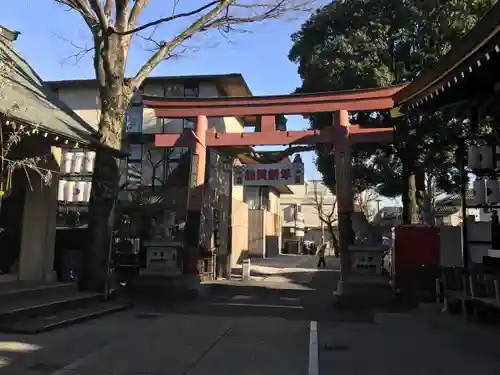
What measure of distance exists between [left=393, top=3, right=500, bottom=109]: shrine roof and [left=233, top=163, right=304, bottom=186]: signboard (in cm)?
696

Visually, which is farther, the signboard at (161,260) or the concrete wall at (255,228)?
the concrete wall at (255,228)

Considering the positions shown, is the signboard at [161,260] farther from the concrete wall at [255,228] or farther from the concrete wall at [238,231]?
the concrete wall at [255,228]

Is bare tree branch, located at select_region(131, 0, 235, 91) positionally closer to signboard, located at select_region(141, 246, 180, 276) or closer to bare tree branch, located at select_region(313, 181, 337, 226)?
signboard, located at select_region(141, 246, 180, 276)

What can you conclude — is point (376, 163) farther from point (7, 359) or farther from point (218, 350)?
point (7, 359)

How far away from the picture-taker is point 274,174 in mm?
17359

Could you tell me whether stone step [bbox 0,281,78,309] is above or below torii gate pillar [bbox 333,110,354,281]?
below

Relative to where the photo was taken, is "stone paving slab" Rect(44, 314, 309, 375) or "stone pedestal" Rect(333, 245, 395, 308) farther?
"stone pedestal" Rect(333, 245, 395, 308)

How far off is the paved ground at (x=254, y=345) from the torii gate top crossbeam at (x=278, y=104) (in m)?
6.23

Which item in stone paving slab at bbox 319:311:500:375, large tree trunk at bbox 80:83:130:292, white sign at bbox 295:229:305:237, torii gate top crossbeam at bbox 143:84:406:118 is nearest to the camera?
stone paving slab at bbox 319:311:500:375

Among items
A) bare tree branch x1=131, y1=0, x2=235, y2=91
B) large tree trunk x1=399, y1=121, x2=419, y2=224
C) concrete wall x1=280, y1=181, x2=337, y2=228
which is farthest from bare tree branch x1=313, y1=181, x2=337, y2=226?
bare tree branch x1=131, y1=0, x2=235, y2=91

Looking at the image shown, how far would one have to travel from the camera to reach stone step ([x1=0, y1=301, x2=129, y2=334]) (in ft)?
26.3

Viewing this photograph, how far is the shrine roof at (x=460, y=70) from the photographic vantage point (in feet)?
22.7

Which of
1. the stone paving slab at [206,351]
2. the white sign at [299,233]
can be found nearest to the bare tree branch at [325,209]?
the white sign at [299,233]

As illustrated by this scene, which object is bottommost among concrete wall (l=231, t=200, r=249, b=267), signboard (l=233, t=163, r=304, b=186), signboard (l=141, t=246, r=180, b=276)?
signboard (l=141, t=246, r=180, b=276)
